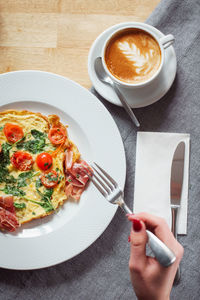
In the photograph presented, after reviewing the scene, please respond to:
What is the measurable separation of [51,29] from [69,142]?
72cm

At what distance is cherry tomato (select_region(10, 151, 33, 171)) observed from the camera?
190 cm

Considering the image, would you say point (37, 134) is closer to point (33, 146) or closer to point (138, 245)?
point (33, 146)

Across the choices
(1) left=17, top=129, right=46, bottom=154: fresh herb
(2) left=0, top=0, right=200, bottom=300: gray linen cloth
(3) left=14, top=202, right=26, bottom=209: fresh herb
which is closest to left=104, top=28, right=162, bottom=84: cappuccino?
(2) left=0, top=0, right=200, bottom=300: gray linen cloth

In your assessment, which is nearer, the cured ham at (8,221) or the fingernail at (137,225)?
the fingernail at (137,225)

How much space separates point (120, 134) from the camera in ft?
6.30

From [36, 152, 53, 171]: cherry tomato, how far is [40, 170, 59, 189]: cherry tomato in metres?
0.04

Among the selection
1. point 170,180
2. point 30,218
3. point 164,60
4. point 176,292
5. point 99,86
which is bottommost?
point 176,292

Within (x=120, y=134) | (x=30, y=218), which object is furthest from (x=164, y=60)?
(x=30, y=218)

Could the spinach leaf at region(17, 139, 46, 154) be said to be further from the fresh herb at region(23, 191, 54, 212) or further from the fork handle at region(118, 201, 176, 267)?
the fork handle at region(118, 201, 176, 267)

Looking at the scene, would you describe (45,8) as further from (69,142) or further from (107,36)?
(69,142)

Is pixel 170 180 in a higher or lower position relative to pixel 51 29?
lower

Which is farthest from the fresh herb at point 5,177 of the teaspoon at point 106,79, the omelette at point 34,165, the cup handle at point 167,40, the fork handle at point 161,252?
the cup handle at point 167,40

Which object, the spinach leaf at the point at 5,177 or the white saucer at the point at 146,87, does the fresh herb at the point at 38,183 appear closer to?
the spinach leaf at the point at 5,177

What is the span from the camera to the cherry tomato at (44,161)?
6.25ft
